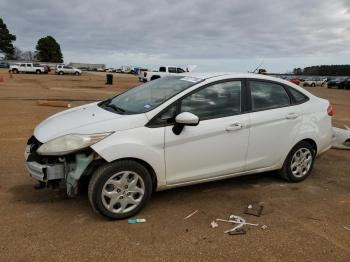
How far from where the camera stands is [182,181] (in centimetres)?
429

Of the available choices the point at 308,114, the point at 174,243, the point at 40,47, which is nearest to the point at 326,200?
the point at 308,114

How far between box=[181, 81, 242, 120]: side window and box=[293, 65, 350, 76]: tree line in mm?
122784

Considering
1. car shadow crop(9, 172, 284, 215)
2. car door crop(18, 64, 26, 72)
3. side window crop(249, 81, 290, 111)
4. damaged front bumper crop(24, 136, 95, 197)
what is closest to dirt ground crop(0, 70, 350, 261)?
car shadow crop(9, 172, 284, 215)

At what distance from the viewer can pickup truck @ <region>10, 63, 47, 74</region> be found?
54562mm

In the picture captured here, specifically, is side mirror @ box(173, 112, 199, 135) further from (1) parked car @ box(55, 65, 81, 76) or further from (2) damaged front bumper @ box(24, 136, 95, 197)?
(1) parked car @ box(55, 65, 81, 76)

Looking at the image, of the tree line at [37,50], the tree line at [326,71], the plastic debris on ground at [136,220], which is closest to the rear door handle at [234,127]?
the plastic debris on ground at [136,220]

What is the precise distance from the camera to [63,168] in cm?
386

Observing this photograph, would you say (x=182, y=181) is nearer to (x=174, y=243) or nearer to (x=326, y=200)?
(x=174, y=243)

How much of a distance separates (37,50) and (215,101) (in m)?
121

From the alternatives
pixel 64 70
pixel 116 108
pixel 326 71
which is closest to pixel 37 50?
pixel 64 70

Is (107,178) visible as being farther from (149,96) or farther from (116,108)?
(149,96)

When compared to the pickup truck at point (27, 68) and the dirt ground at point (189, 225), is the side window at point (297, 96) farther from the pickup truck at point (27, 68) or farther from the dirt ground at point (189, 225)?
the pickup truck at point (27, 68)

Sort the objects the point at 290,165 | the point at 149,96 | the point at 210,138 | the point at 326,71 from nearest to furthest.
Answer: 1. the point at 210,138
2. the point at 149,96
3. the point at 290,165
4. the point at 326,71

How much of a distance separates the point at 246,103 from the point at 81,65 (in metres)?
130
